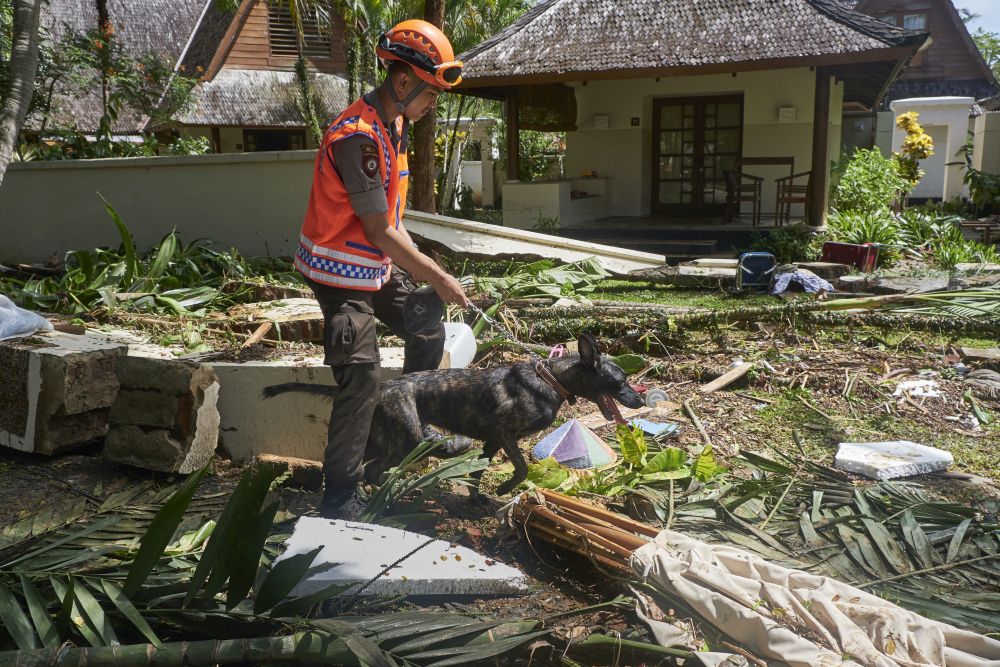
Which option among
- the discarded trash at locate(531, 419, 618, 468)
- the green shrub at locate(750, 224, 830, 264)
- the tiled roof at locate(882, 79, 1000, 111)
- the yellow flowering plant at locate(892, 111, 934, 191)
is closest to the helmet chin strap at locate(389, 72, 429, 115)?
the discarded trash at locate(531, 419, 618, 468)

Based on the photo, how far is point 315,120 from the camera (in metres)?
22.2

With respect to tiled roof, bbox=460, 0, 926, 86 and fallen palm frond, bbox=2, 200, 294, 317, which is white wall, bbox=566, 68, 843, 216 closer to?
tiled roof, bbox=460, 0, 926, 86

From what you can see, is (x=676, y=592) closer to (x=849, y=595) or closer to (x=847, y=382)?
(x=849, y=595)

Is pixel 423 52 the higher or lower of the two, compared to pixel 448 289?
higher

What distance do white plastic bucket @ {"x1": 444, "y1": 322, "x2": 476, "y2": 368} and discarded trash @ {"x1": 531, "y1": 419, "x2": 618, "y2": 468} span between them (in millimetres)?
769

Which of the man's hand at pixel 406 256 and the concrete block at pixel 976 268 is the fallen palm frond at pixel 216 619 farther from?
the concrete block at pixel 976 268

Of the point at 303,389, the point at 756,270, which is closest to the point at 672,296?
the point at 756,270

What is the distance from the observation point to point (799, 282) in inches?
383

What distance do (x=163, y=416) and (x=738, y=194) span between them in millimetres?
12152

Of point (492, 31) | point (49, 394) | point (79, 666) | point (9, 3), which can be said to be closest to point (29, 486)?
point (49, 394)

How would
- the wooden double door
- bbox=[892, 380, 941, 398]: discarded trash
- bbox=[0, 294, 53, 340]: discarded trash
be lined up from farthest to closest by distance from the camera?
the wooden double door < bbox=[892, 380, 941, 398]: discarded trash < bbox=[0, 294, 53, 340]: discarded trash

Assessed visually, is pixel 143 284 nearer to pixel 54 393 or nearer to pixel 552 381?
pixel 54 393

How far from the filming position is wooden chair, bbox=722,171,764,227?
46.0ft

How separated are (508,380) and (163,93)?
18.6 m
